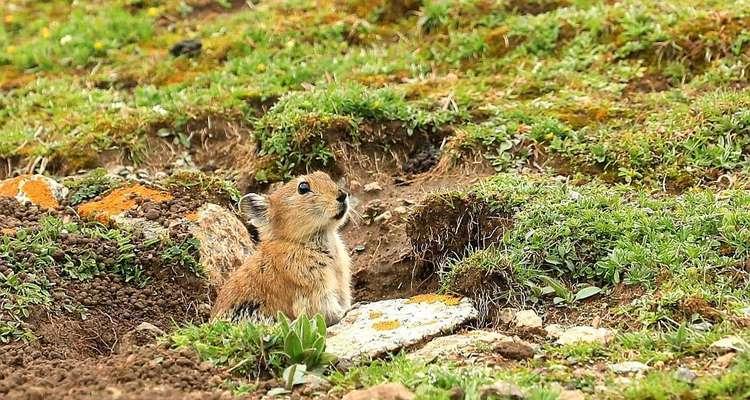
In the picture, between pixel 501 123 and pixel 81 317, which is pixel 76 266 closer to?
pixel 81 317

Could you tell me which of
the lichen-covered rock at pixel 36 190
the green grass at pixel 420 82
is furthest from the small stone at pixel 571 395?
the lichen-covered rock at pixel 36 190

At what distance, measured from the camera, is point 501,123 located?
1012cm

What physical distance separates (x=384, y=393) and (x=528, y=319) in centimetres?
188

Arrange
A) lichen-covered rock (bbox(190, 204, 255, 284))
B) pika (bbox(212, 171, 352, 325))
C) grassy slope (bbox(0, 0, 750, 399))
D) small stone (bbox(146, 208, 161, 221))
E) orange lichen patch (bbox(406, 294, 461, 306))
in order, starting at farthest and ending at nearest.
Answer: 1. small stone (bbox(146, 208, 161, 221))
2. lichen-covered rock (bbox(190, 204, 255, 284))
3. pika (bbox(212, 171, 352, 325))
4. orange lichen patch (bbox(406, 294, 461, 306))
5. grassy slope (bbox(0, 0, 750, 399))

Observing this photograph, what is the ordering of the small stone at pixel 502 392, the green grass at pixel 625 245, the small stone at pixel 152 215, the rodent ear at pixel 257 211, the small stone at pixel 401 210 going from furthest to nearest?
the small stone at pixel 401 210 < the small stone at pixel 152 215 < the rodent ear at pixel 257 211 < the green grass at pixel 625 245 < the small stone at pixel 502 392

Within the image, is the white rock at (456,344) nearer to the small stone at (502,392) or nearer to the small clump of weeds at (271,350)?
the small clump of weeds at (271,350)

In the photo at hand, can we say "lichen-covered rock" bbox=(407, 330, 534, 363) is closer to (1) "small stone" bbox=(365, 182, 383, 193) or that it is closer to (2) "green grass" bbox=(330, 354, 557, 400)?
(2) "green grass" bbox=(330, 354, 557, 400)

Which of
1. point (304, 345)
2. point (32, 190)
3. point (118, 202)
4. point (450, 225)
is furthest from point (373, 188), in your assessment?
point (304, 345)

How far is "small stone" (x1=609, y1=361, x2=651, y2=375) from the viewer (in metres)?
5.86

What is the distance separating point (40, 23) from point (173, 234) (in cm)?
677

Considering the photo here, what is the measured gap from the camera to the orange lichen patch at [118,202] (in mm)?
8906

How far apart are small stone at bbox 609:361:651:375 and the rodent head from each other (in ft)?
9.53

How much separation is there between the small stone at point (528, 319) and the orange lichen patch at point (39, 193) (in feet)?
13.7

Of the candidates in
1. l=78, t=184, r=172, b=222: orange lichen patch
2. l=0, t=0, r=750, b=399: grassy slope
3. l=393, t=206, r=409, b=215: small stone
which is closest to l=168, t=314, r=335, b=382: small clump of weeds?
l=0, t=0, r=750, b=399: grassy slope
